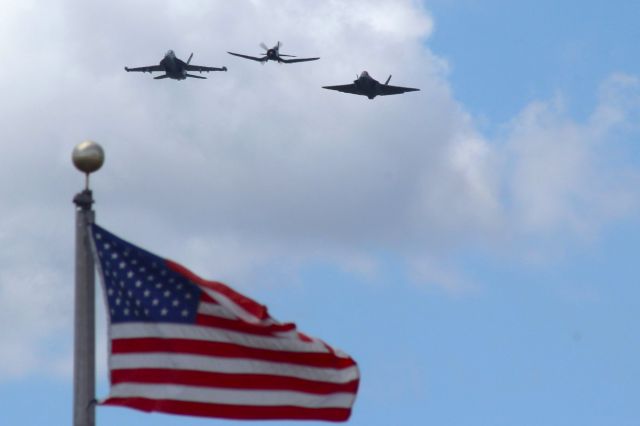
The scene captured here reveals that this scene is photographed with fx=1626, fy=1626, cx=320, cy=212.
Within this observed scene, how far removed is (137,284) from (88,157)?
1395 mm

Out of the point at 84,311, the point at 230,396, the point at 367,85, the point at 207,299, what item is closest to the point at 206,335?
the point at 207,299

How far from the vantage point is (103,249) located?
15672mm

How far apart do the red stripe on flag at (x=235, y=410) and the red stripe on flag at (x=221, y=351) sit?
49 cm

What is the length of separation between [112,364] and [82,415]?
891 mm

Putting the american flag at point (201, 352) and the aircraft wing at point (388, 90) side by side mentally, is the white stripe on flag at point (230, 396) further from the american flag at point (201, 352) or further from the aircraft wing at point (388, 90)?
the aircraft wing at point (388, 90)

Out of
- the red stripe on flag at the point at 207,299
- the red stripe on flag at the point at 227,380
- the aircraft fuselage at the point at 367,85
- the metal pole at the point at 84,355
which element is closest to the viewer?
the metal pole at the point at 84,355

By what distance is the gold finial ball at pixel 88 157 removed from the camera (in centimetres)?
1530

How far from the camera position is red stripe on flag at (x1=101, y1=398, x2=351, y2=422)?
15531mm

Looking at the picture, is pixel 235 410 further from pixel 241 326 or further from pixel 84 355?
pixel 84 355

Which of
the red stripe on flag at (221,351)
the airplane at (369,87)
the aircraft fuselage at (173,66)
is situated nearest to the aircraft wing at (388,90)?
the airplane at (369,87)

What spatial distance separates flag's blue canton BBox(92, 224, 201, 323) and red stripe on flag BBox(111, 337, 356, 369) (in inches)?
8.6

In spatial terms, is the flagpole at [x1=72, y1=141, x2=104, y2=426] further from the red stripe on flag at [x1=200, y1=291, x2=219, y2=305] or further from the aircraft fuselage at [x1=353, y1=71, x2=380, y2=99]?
the aircraft fuselage at [x1=353, y1=71, x2=380, y2=99]

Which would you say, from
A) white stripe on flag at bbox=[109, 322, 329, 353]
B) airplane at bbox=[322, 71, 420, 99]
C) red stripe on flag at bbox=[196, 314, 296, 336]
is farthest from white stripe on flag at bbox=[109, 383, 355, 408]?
airplane at bbox=[322, 71, 420, 99]

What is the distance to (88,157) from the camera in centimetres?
1534
